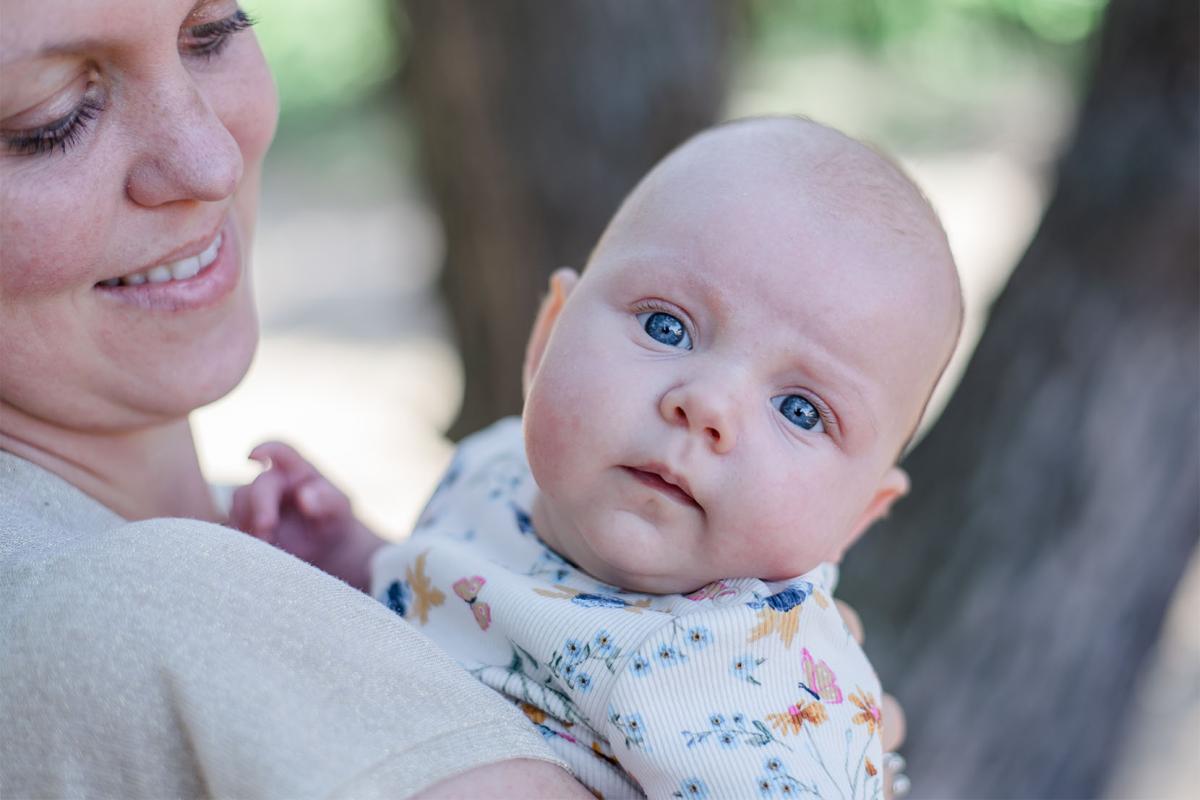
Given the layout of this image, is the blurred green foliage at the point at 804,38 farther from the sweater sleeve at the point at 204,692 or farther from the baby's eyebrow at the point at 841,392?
the sweater sleeve at the point at 204,692

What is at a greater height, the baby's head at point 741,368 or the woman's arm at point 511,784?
the baby's head at point 741,368

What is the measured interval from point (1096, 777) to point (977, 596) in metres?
0.68

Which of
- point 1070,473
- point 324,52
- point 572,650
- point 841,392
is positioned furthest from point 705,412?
point 324,52

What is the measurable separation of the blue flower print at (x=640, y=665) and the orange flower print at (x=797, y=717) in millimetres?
148

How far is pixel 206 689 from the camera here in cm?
122

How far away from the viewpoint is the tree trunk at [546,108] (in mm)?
3869

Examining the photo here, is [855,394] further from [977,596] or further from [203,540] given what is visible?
[977,596]

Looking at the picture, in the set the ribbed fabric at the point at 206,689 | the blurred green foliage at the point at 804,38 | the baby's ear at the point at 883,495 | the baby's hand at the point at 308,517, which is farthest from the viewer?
the blurred green foliage at the point at 804,38

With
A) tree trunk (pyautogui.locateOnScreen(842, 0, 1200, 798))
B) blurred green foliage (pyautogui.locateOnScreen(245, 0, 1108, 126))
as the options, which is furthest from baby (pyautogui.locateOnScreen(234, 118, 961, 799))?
blurred green foliage (pyautogui.locateOnScreen(245, 0, 1108, 126))

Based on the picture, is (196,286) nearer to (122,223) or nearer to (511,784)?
(122,223)

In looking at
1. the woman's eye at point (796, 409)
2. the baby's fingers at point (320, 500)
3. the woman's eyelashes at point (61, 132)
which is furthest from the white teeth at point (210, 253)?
the woman's eye at point (796, 409)

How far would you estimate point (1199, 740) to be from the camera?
4926mm

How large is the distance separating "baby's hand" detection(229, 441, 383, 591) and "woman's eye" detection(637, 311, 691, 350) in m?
0.66

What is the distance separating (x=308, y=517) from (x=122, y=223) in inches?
24.9
